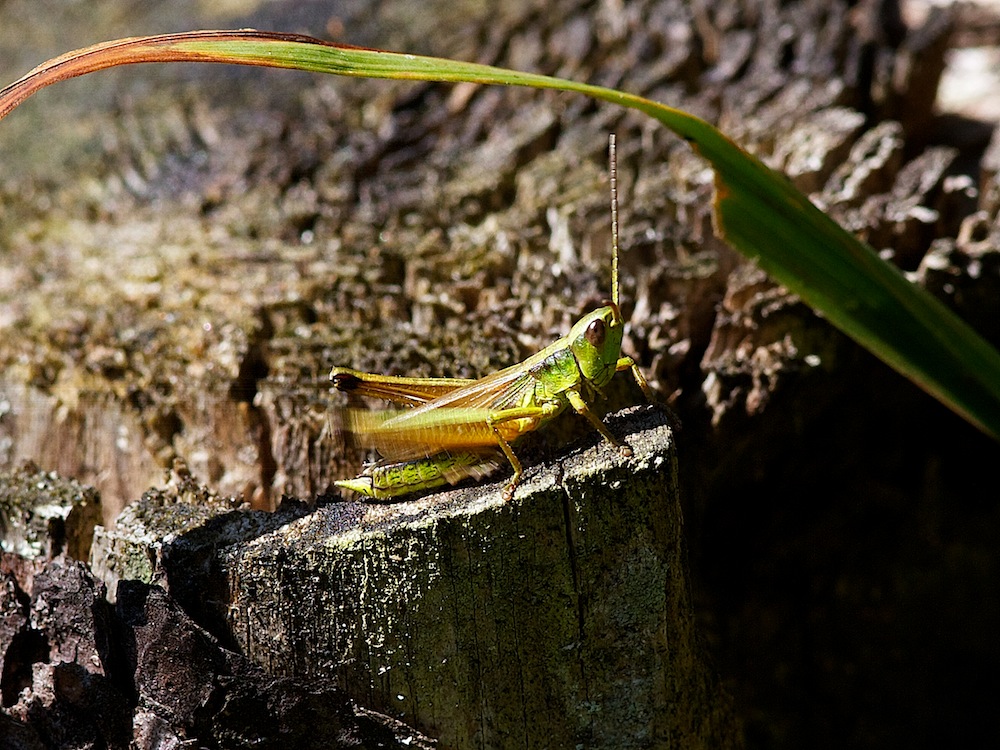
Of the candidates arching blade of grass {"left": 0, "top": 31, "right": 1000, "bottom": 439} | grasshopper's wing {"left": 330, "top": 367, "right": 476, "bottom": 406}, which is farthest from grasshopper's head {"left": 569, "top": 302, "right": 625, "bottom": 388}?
arching blade of grass {"left": 0, "top": 31, "right": 1000, "bottom": 439}

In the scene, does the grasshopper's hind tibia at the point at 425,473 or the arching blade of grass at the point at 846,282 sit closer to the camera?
the grasshopper's hind tibia at the point at 425,473

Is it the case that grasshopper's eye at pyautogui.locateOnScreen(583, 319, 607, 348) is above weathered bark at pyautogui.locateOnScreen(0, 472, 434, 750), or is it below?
above

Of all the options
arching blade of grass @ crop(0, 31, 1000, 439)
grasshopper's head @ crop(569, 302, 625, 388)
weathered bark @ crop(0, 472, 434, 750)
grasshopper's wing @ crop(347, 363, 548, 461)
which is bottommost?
weathered bark @ crop(0, 472, 434, 750)

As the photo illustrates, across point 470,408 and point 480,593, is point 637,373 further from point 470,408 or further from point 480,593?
point 480,593

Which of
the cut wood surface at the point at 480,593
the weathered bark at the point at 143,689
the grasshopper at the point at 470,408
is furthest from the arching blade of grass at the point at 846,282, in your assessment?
the weathered bark at the point at 143,689

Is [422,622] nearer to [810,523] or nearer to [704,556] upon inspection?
[704,556]

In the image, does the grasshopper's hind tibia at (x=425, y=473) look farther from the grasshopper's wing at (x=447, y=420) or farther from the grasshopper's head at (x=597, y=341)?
the grasshopper's head at (x=597, y=341)

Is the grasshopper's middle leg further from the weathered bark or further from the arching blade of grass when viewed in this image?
the arching blade of grass

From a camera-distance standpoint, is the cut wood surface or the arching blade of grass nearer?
the cut wood surface
